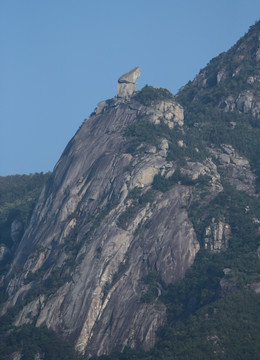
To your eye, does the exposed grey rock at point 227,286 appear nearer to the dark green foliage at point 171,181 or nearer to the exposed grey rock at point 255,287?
the exposed grey rock at point 255,287

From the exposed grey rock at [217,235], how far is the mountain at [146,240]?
207 mm

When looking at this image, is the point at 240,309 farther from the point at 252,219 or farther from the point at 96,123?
the point at 96,123

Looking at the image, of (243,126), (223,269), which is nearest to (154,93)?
(243,126)

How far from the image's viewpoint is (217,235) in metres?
144

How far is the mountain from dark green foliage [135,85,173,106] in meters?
0.34

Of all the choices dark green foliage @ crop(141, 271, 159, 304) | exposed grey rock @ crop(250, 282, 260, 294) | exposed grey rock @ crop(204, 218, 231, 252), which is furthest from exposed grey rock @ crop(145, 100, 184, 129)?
exposed grey rock @ crop(250, 282, 260, 294)

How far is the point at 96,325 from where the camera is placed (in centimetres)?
13312

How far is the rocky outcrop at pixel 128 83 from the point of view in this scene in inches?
7347

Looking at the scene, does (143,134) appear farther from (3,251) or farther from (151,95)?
(3,251)

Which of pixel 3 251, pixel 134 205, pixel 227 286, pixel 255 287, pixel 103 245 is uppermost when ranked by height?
pixel 134 205

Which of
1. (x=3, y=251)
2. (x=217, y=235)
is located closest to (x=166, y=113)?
(x=217, y=235)

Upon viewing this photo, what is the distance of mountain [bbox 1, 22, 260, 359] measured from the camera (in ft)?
420

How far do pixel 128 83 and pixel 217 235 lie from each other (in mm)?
57333

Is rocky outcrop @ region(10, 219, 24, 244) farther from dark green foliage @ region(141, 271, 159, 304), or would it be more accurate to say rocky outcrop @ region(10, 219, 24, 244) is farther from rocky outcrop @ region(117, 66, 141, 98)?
dark green foliage @ region(141, 271, 159, 304)
